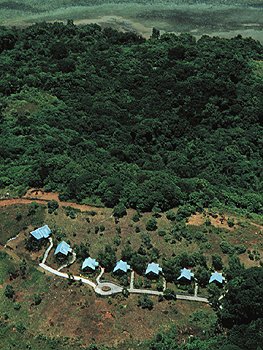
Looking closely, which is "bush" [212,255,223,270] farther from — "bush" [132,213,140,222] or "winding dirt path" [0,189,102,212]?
"winding dirt path" [0,189,102,212]

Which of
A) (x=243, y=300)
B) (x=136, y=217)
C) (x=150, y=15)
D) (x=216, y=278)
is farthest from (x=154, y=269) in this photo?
(x=150, y=15)

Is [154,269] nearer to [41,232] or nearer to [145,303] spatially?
[145,303]

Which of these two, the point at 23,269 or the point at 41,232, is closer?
the point at 23,269

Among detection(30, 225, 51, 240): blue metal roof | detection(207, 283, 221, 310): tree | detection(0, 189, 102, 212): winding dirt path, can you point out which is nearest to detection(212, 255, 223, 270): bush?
detection(207, 283, 221, 310): tree

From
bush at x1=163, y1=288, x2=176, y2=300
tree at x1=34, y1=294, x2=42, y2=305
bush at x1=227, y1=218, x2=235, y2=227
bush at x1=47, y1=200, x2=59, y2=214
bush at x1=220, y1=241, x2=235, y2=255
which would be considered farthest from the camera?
bush at x1=47, y1=200, x2=59, y2=214

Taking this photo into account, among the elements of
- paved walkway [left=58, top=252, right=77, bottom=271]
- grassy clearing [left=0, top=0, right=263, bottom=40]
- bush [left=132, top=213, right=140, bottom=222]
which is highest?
bush [left=132, top=213, right=140, bottom=222]

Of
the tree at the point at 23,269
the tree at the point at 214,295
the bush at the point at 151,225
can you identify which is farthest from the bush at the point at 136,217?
the tree at the point at 23,269

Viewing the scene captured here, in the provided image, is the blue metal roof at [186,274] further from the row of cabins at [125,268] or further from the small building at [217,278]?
the small building at [217,278]
